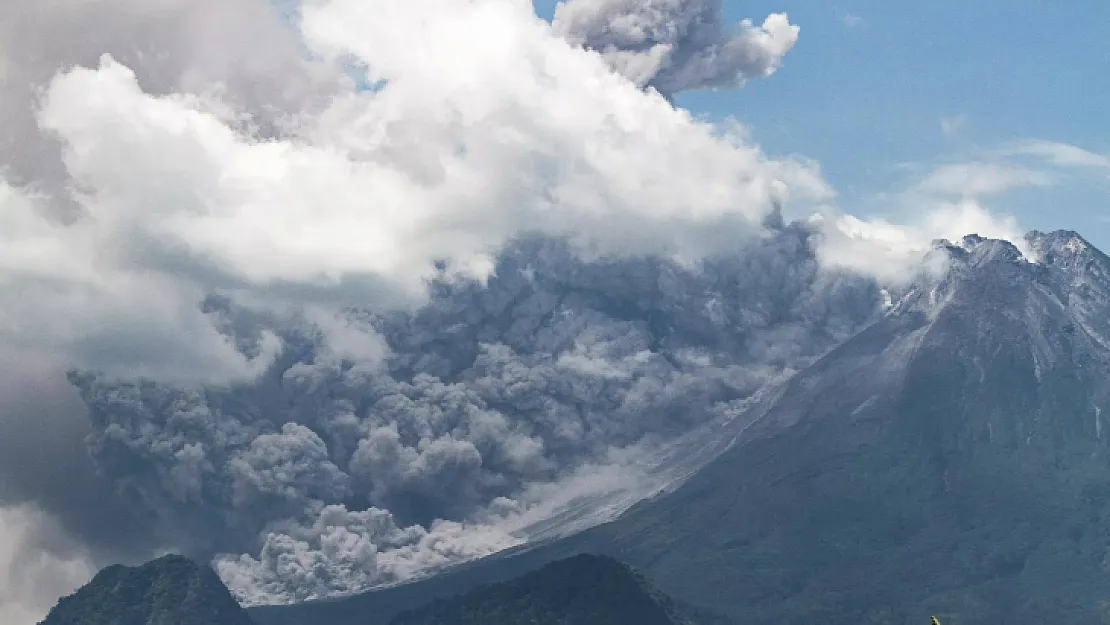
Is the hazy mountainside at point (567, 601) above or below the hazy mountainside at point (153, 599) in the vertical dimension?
below

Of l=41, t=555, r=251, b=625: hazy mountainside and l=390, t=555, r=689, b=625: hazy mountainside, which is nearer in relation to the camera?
l=390, t=555, r=689, b=625: hazy mountainside

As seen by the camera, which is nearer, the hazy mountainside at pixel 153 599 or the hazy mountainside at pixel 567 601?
the hazy mountainside at pixel 567 601

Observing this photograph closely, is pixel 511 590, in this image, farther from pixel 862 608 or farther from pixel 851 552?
pixel 851 552

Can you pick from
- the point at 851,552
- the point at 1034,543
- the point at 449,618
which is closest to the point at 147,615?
the point at 449,618

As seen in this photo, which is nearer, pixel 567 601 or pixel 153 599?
pixel 567 601

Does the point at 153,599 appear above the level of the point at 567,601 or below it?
above
